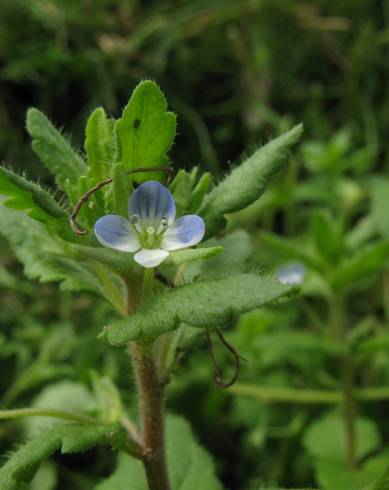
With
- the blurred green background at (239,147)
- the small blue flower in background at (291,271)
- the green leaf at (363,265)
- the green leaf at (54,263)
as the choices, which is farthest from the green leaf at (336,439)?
the green leaf at (54,263)

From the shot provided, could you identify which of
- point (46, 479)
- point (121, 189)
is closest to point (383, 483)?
point (121, 189)

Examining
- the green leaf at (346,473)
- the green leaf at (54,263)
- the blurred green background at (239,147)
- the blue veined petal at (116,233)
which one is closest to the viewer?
the blue veined petal at (116,233)

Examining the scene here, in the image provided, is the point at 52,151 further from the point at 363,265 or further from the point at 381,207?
the point at 381,207

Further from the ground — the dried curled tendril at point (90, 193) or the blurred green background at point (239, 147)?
the blurred green background at point (239, 147)

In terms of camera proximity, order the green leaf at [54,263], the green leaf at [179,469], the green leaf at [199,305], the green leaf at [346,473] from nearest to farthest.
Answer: the green leaf at [199,305] < the green leaf at [54,263] < the green leaf at [179,469] < the green leaf at [346,473]

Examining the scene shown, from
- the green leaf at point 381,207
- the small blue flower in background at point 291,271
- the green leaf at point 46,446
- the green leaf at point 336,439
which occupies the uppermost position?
the green leaf at point 381,207

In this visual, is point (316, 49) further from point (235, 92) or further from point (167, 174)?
point (167, 174)

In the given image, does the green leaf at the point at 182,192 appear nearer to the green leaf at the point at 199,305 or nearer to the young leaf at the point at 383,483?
the green leaf at the point at 199,305

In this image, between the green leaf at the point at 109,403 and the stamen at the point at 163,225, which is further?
the green leaf at the point at 109,403
